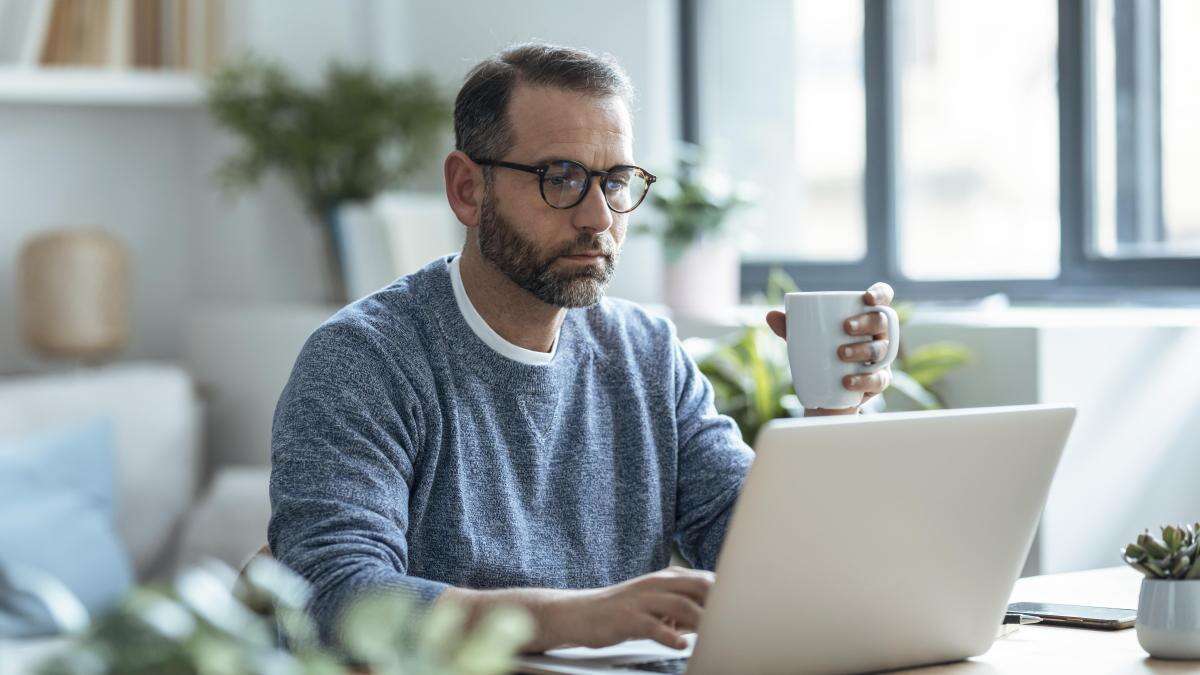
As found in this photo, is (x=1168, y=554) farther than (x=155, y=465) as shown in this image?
No

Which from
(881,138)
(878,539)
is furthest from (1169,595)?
(881,138)

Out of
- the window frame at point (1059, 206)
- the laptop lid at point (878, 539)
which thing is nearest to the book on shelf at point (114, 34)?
the window frame at point (1059, 206)

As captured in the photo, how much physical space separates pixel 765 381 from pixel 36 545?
5.03 ft

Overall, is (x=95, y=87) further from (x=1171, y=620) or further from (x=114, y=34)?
(x=1171, y=620)

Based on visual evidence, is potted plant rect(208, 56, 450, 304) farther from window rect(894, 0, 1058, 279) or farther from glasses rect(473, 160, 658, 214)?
glasses rect(473, 160, 658, 214)

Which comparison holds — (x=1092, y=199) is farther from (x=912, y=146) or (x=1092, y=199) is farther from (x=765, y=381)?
(x=765, y=381)

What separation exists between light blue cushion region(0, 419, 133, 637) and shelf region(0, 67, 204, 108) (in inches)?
33.9

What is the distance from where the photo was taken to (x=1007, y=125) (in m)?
2.95

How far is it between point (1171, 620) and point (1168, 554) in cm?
6

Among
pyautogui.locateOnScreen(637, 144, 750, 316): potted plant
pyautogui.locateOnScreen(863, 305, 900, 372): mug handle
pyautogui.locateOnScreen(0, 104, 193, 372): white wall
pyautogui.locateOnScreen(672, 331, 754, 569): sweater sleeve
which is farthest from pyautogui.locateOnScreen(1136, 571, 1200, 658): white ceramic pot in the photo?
pyautogui.locateOnScreen(0, 104, 193, 372): white wall

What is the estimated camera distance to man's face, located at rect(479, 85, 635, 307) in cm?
157

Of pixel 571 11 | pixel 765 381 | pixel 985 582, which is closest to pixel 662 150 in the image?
pixel 571 11

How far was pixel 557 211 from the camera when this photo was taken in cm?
157

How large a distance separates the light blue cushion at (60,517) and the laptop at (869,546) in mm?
2118
